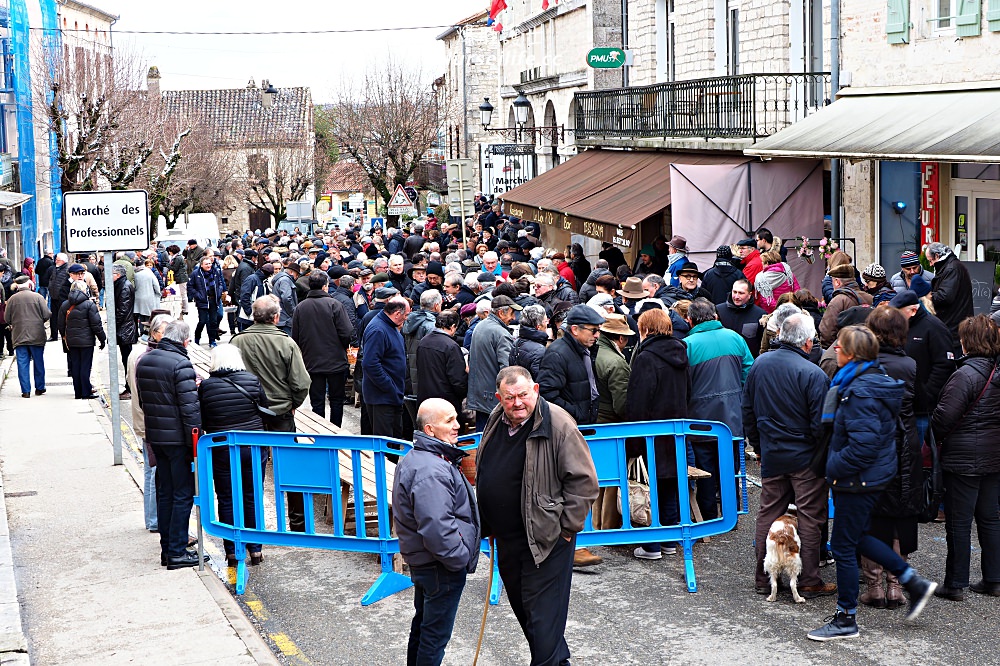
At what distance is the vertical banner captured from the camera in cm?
1520

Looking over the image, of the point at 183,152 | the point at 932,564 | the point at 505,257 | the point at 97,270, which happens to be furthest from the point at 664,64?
the point at 183,152

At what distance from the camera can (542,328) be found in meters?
9.52

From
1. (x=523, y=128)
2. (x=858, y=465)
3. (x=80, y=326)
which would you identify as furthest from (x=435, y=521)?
(x=523, y=128)

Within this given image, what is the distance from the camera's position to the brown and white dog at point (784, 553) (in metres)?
7.47

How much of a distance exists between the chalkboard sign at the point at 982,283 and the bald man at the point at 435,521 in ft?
33.4

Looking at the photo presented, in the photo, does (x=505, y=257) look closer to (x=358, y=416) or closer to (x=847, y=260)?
(x=358, y=416)

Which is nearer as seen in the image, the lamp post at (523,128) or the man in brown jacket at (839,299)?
the man in brown jacket at (839,299)

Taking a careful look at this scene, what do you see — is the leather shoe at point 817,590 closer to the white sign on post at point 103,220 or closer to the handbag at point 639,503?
the handbag at point 639,503

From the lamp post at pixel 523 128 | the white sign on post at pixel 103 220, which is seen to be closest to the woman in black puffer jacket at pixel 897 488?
the white sign on post at pixel 103 220

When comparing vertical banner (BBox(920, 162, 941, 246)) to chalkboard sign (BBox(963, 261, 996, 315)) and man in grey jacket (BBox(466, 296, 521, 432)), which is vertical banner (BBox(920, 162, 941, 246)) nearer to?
chalkboard sign (BBox(963, 261, 996, 315))

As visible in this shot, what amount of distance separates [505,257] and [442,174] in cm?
3855

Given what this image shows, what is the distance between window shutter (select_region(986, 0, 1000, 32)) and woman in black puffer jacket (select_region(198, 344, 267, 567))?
9538 millimetres

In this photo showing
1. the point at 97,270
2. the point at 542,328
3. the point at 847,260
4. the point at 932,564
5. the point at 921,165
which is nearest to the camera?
→ the point at 932,564

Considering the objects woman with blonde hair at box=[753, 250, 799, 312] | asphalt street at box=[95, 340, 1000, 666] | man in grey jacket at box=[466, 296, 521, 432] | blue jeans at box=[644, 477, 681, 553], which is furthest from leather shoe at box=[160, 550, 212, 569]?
woman with blonde hair at box=[753, 250, 799, 312]
